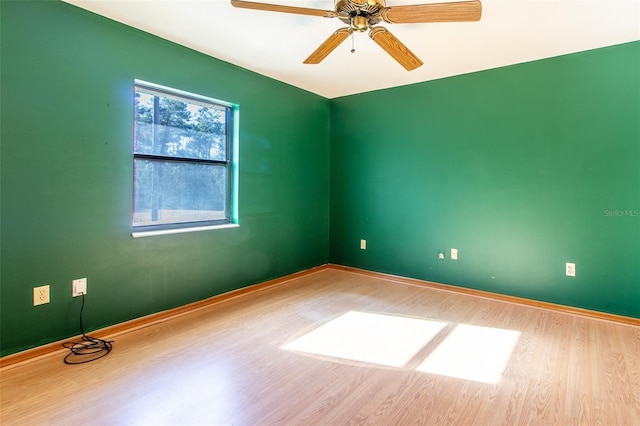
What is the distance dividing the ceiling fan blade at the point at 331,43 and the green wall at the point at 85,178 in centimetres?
118

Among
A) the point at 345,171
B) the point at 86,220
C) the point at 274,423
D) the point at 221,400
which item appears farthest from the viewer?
the point at 345,171

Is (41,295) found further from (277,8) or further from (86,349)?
(277,8)

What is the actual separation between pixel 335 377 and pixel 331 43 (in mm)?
2040

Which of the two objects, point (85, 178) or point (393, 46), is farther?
point (85, 178)

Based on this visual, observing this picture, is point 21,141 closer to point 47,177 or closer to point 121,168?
point 47,177

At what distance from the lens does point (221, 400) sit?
165 centimetres

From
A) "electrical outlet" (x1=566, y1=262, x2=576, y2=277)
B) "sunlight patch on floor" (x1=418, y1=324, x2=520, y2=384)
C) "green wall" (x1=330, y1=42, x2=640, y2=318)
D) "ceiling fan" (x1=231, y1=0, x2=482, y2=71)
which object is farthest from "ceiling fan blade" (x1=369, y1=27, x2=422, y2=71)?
"electrical outlet" (x1=566, y1=262, x2=576, y2=277)

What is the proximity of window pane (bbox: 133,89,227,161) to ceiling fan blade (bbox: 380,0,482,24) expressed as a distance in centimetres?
189

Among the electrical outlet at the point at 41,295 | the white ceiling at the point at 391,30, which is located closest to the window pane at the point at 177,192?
the electrical outlet at the point at 41,295

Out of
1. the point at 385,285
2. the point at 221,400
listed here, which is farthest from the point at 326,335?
the point at 385,285

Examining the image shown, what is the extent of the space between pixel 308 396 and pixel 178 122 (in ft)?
7.90

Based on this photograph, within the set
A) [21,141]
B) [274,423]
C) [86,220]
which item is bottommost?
[274,423]

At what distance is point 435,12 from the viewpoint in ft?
5.66

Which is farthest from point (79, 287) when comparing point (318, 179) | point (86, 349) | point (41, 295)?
point (318, 179)
